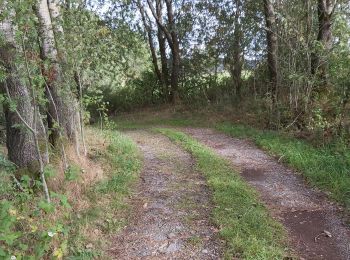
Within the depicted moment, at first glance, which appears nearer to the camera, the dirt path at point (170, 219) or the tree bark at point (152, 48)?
the dirt path at point (170, 219)

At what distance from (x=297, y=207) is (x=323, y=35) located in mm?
6636

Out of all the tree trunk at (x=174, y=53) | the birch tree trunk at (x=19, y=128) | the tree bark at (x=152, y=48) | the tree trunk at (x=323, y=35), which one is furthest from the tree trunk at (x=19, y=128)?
the tree bark at (x=152, y=48)

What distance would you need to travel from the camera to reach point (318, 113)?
9320 mm

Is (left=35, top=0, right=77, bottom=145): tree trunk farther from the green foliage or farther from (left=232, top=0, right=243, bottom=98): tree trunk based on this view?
(left=232, top=0, right=243, bottom=98): tree trunk

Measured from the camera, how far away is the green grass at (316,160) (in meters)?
5.66

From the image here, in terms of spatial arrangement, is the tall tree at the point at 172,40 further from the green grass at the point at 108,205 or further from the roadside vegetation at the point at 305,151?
the green grass at the point at 108,205

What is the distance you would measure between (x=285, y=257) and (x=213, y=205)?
146cm

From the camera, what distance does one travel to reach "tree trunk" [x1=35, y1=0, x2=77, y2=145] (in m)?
6.11

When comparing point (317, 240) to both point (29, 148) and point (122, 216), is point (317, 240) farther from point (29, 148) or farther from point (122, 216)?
point (29, 148)

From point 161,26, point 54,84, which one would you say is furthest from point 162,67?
point 54,84

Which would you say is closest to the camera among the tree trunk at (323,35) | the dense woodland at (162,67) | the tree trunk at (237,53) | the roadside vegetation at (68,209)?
the roadside vegetation at (68,209)

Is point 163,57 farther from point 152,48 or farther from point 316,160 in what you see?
point 316,160

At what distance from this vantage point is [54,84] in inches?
249

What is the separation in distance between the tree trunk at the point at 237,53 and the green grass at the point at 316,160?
658 centimetres
